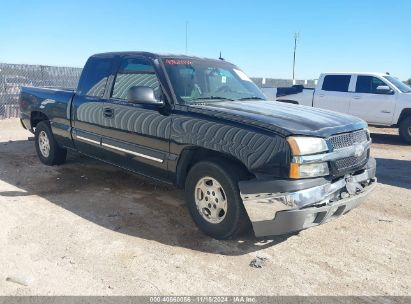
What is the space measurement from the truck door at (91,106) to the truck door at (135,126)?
194 millimetres

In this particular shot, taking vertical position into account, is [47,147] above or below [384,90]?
below

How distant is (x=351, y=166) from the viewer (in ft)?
12.8

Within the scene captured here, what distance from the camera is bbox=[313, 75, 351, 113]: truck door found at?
1198 cm

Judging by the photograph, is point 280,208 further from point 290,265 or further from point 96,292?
point 96,292

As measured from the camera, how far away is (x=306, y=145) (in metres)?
3.53

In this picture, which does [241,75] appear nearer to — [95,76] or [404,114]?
[95,76]

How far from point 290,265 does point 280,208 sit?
1.85 ft

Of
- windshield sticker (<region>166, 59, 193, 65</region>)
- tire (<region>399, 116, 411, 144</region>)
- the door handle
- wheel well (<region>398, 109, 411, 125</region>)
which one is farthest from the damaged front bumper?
wheel well (<region>398, 109, 411, 125</region>)

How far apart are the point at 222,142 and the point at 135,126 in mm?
1431

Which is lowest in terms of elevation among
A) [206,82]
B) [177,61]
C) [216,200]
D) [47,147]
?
[47,147]

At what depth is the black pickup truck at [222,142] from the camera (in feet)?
11.6

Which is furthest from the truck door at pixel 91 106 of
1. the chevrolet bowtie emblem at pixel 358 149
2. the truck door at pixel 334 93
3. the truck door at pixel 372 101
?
the truck door at pixel 372 101

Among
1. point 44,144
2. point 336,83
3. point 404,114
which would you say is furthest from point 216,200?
point 336,83

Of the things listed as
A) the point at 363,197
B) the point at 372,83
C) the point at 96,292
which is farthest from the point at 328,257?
the point at 372,83
